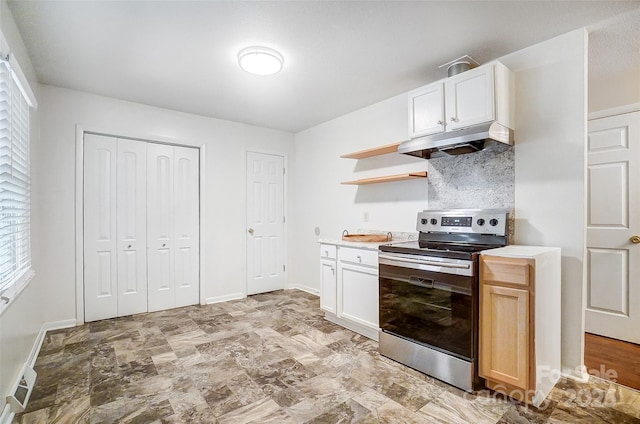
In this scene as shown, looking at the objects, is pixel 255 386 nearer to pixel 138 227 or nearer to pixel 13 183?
pixel 13 183

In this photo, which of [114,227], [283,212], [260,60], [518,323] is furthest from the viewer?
[283,212]

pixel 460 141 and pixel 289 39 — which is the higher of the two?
pixel 289 39

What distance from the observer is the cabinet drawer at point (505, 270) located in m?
1.89

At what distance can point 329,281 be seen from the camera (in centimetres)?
342

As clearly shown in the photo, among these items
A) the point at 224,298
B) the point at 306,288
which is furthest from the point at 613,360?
the point at 224,298

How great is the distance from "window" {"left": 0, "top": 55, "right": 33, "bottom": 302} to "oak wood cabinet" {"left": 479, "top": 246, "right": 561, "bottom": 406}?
2924 millimetres

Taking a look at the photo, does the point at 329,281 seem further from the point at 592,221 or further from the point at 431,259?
the point at 592,221

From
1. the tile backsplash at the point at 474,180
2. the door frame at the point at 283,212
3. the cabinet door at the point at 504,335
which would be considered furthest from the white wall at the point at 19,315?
the tile backsplash at the point at 474,180

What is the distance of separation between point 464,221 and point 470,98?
0.99 meters

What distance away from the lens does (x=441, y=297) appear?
2.22 meters

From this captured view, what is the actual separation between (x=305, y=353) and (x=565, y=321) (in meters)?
1.98

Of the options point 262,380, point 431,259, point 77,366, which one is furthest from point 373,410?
point 77,366

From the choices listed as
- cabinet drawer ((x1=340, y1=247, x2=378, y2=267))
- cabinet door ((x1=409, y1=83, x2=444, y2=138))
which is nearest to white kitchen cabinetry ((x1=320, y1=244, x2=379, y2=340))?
cabinet drawer ((x1=340, y1=247, x2=378, y2=267))

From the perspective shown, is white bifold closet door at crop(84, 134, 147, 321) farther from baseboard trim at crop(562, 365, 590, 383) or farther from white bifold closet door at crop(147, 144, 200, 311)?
baseboard trim at crop(562, 365, 590, 383)
